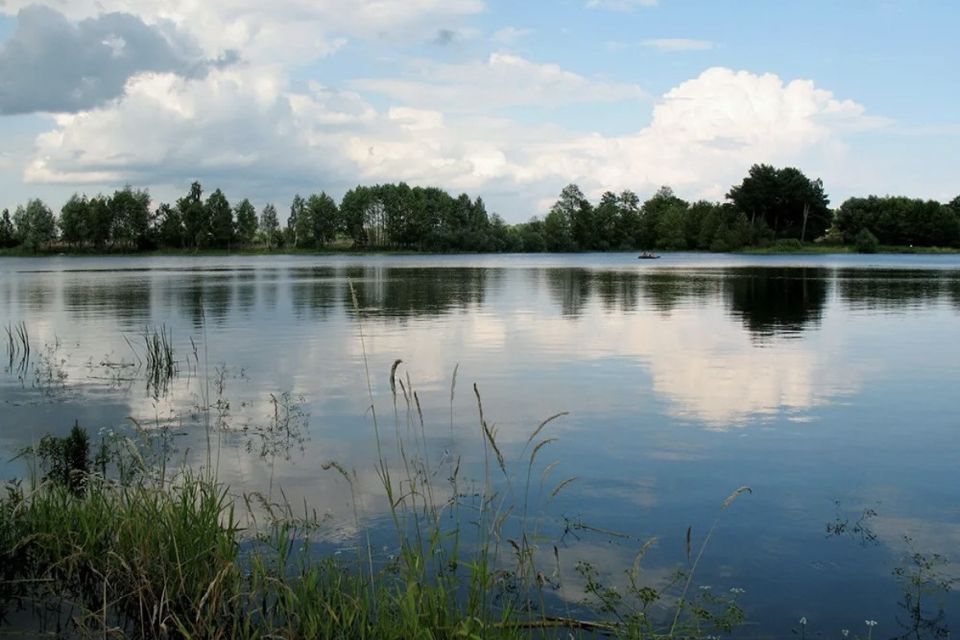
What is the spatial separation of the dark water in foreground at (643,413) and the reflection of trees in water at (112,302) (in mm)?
960

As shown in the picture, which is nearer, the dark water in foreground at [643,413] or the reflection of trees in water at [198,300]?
the dark water in foreground at [643,413]

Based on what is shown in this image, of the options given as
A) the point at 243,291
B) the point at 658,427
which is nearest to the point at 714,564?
the point at 658,427

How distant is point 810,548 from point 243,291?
195 ft

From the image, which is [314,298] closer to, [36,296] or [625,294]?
[36,296]

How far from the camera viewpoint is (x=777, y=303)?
176 feet

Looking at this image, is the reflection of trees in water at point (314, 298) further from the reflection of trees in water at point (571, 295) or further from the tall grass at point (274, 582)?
the tall grass at point (274, 582)

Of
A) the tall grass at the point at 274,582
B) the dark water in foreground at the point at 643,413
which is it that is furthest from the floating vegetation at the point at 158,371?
the tall grass at the point at 274,582

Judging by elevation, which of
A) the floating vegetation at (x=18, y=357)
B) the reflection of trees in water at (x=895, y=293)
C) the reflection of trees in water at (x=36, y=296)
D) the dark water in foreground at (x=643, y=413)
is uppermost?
the reflection of trees in water at (x=36, y=296)

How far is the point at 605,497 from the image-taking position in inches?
513

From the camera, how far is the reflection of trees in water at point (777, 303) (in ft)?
130

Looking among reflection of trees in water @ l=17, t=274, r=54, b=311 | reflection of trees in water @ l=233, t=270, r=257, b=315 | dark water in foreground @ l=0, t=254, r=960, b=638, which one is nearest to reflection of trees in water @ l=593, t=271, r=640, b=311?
dark water in foreground @ l=0, t=254, r=960, b=638

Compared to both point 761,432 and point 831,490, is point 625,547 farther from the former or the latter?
point 761,432

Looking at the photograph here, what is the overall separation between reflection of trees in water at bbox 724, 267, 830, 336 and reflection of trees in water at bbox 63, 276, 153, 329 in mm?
29203

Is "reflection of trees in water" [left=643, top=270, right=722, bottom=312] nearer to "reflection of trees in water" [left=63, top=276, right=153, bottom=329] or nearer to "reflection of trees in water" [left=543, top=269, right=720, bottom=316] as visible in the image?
"reflection of trees in water" [left=543, top=269, right=720, bottom=316]
